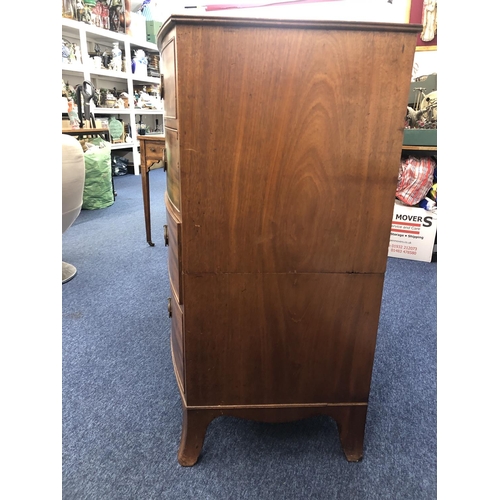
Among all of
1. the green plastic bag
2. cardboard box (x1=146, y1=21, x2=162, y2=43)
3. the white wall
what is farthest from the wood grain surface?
cardboard box (x1=146, y1=21, x2=162, y2=43)

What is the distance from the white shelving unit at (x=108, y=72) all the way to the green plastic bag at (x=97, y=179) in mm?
1227

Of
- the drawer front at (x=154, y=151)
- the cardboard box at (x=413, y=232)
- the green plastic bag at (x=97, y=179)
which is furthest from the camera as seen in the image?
the green plastic bag at (x=97, y=179)

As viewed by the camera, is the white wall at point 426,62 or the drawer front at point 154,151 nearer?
the drawer front at point 154,151

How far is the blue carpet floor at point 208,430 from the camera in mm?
885

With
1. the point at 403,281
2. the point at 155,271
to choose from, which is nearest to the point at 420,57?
the point at 403,281

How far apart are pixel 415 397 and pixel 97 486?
94cm

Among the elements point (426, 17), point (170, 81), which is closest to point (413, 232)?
point (426, 17)

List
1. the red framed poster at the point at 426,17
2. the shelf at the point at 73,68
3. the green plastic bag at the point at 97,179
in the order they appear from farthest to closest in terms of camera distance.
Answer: the shelf at the point at 73,68 < the green plastic bag at the point at 97,179 < the red framed poster at the point at 426,17

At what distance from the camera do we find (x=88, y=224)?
2.75m

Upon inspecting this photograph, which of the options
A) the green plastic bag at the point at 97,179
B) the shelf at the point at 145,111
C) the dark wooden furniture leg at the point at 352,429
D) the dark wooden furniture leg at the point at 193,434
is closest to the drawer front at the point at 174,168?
the dark wooden furniture leg at the point at 193,434

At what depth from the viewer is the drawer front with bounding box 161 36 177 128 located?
702 millimetres

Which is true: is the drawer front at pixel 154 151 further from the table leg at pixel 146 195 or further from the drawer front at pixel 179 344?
the drawer front at pixel 179 344

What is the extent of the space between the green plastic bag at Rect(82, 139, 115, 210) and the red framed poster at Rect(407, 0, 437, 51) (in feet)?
8.00

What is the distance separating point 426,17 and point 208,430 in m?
2.69
